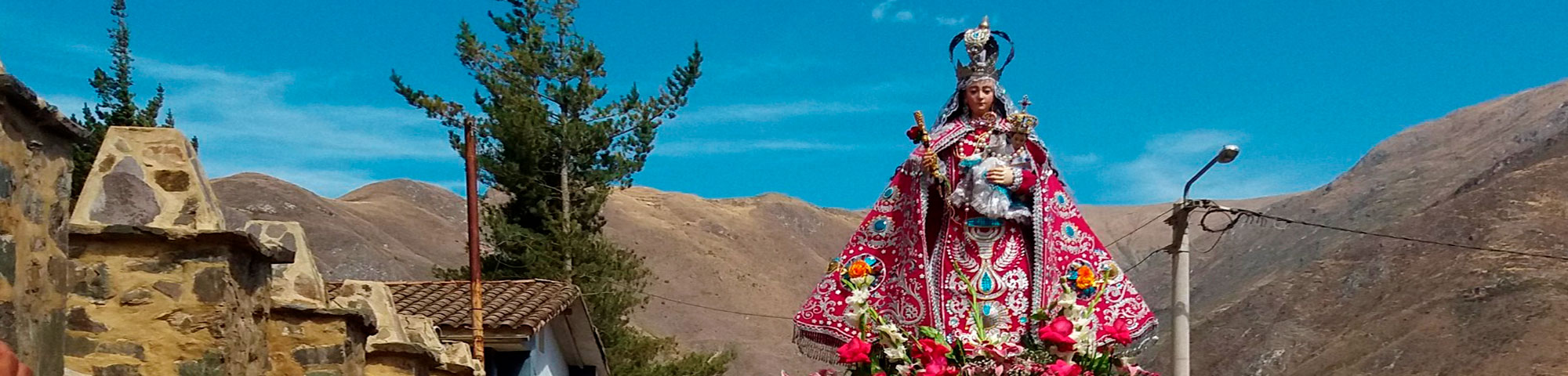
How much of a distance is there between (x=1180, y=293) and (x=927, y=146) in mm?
5825

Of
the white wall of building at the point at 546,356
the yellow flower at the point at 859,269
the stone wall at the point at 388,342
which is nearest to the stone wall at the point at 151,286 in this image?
the stone wall at the point at 388,342

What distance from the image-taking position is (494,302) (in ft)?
66.2

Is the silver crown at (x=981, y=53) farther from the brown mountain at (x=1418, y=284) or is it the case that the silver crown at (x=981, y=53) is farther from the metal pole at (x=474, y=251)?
the brown mountain at (x=1418, y=284)

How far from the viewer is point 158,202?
24.6ft

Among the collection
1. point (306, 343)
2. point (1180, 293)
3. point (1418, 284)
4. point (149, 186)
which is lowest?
point (306, 343)

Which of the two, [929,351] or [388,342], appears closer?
[929,351]

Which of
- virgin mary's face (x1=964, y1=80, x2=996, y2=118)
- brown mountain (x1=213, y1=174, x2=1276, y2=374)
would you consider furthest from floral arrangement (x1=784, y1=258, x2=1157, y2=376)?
brown mountain (x1=213, y1=174, x2=1276, y2=374)

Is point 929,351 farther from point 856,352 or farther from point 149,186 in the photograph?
point 149,186

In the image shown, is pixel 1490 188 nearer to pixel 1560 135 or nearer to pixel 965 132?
pixel 1560 135

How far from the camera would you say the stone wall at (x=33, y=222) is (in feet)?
16.6

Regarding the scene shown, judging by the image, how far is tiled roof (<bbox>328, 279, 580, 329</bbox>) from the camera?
61.0 feet

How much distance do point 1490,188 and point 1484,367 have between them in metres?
15.5

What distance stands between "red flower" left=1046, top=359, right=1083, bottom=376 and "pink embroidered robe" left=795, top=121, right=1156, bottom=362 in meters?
1.04

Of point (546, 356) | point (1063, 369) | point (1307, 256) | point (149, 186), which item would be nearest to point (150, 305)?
point (149, 186)
